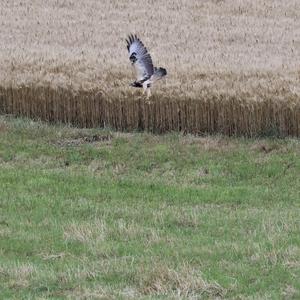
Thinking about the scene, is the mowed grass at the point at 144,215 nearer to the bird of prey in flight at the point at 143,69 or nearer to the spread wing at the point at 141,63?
the bird of prey in flight at the point at 143,69

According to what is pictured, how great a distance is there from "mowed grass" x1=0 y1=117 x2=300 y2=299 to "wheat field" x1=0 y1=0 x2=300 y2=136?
52 cm

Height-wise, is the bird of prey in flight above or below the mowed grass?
above

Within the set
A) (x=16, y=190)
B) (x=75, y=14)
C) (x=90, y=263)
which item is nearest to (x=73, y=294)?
(x=90, y=263)

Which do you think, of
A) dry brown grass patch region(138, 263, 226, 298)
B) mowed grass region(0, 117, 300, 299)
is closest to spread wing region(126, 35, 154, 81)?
mowed grass region(0, 117, 300, 299)

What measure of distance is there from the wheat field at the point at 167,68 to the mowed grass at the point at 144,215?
0.52 metres

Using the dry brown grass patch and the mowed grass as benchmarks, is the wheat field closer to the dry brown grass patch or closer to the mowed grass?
the mowed grass

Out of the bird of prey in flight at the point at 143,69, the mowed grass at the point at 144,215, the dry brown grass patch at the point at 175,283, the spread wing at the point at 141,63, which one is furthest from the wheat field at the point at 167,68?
the dry brown grass patch at the point at 175,283

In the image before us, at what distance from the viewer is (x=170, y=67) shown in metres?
17.3

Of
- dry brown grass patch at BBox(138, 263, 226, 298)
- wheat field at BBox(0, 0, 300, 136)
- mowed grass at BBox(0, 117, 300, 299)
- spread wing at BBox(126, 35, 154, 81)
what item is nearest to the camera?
dry brown grass patch at BBox(138, 263, 226, 298)

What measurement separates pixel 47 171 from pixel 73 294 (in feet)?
20.2

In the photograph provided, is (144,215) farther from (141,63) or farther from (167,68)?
(167,68)

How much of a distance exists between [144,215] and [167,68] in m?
7.58

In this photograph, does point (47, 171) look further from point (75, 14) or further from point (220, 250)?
point (75, 14)

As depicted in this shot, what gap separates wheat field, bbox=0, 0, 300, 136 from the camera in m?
15.2
